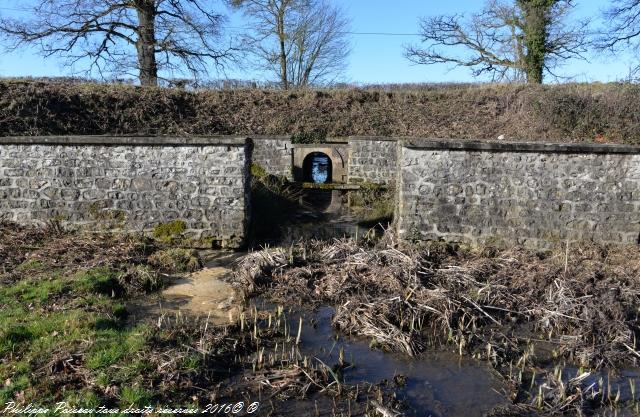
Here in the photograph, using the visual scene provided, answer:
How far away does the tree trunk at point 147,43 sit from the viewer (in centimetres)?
2112

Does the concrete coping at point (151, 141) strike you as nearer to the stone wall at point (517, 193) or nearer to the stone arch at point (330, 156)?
the stone wall at point (517, 193)

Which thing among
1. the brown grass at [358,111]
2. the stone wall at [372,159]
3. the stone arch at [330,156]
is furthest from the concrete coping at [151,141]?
the brown grass at [358,111]

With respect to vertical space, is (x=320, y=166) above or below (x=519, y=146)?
below

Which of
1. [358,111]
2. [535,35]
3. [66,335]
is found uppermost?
[535,35]

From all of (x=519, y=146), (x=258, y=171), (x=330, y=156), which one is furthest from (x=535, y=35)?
(x=519, y=146)

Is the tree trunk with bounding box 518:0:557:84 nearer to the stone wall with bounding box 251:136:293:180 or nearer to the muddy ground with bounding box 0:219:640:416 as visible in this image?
the stone wall with bounding box 251:136:293:180

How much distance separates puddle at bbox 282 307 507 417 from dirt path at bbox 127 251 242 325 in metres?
1.07

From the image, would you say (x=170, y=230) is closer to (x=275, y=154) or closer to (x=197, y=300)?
(x=197, y=300)

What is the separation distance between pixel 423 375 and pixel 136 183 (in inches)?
250

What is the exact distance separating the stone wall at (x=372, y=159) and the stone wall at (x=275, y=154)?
1983 mm

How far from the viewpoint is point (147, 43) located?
21.4 metres

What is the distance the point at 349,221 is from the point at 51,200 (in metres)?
6.59

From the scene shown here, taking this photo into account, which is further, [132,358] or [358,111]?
[358,111]

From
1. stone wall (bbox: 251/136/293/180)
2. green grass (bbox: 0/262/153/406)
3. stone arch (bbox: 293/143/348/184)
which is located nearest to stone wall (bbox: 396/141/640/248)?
green grass (bbox: 0/262/153/406)
